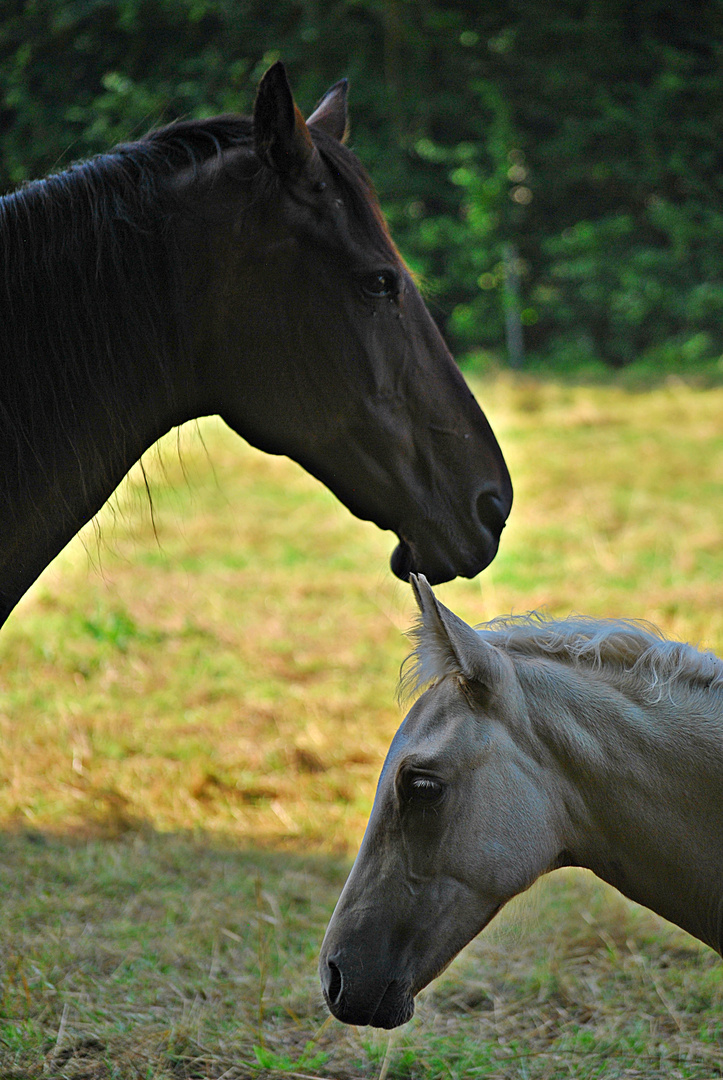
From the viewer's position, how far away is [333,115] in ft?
7.37

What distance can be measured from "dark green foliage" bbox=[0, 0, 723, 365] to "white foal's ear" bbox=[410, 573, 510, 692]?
1239cm

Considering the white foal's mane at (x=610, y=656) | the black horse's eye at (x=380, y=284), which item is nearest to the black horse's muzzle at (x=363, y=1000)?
the white foal's mane at (x=610, y=656)

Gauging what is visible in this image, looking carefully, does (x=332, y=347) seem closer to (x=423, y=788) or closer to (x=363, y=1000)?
(x=423, y=788)

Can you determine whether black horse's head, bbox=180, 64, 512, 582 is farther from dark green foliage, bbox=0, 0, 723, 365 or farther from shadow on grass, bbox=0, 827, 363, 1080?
dark green foliage, bbox=0, 0, 723, 365

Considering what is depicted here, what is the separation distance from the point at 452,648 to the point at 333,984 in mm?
642

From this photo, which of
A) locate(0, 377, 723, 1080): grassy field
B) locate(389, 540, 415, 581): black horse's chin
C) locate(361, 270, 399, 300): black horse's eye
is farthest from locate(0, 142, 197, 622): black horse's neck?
locate(389, 540, 415, 581): black horse's chin

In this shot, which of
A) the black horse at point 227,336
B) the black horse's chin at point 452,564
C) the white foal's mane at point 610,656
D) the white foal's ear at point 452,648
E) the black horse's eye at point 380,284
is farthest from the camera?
the black horse's chin at point 452,564

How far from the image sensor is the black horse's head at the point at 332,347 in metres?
1.94

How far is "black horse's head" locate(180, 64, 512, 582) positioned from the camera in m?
1.94

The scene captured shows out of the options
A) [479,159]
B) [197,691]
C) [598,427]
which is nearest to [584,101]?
[479,159]

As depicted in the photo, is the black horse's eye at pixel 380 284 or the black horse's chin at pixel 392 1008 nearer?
the black horse's chin at pixel 392 1008

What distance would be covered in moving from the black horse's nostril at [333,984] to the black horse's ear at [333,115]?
5.78ft

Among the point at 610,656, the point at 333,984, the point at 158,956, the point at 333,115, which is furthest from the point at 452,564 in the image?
the point at 158,956

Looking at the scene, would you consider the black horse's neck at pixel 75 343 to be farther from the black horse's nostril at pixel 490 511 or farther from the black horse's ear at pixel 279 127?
the black horse's nostril at pixel 490 511
